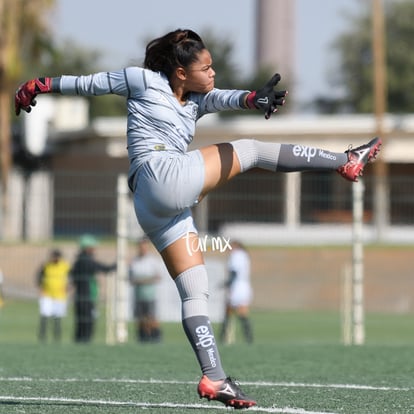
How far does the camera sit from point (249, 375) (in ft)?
31.7

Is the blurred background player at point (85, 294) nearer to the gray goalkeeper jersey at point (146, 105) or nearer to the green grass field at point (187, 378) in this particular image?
the green grass field at point (187, 378)

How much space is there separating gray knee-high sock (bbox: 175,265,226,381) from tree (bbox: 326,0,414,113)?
208 feet

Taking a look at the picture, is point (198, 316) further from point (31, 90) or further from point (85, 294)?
point (85, 294)

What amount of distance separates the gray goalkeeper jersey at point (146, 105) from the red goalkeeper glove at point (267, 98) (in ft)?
0.26

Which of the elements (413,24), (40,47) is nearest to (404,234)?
(40,47)

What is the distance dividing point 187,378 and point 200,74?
9.75 feet

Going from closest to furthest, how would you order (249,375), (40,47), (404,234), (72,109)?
Result: 1. (249,375)
2. (404,234)
3. (40,47)
4. (72,109)

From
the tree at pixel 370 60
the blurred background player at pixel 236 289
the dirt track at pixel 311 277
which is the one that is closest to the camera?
the blurred background player at pixel 236 289

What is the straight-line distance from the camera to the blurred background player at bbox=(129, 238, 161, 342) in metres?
20.0

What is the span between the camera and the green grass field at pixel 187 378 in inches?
286

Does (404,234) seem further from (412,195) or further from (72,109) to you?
(72,109)

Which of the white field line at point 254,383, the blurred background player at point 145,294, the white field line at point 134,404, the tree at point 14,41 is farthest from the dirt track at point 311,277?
the white field line at point 134,404

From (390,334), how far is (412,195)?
287 cm

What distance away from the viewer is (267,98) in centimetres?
700
